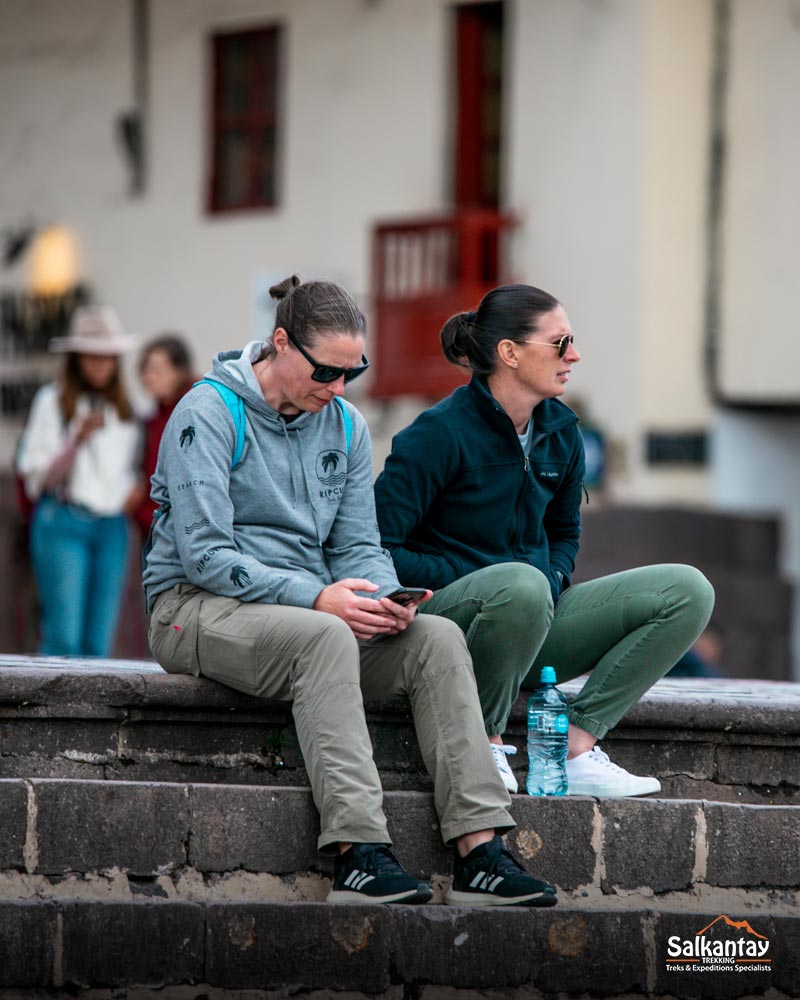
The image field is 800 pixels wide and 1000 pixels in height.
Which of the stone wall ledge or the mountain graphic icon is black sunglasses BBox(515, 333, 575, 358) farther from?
the mountain graphic icon

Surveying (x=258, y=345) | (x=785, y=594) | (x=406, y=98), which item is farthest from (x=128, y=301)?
(x=258, y=345)

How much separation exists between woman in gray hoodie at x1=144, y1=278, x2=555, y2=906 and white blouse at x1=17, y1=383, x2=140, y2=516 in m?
3.41

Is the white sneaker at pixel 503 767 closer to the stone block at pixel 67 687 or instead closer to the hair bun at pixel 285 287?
the stone block at pixel 67 687

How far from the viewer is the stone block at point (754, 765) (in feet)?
21.2

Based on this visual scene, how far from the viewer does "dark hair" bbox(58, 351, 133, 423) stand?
9.62 metres

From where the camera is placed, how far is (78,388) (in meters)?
9.68

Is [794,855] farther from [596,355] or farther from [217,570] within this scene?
[596,355]

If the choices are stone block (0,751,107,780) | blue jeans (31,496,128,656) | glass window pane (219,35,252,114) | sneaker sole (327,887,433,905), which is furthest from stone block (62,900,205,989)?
glass window pane (219,35,252,114)

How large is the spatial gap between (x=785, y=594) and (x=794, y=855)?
1037cm

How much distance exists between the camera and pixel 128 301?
19375mm

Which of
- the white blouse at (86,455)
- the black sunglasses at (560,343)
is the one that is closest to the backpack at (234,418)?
the black sunglasses at (560,343)

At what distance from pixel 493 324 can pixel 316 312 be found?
0.70 meters

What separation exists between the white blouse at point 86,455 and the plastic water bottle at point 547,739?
3653 millimetres

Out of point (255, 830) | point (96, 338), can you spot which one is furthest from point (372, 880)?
point (96, 338)
